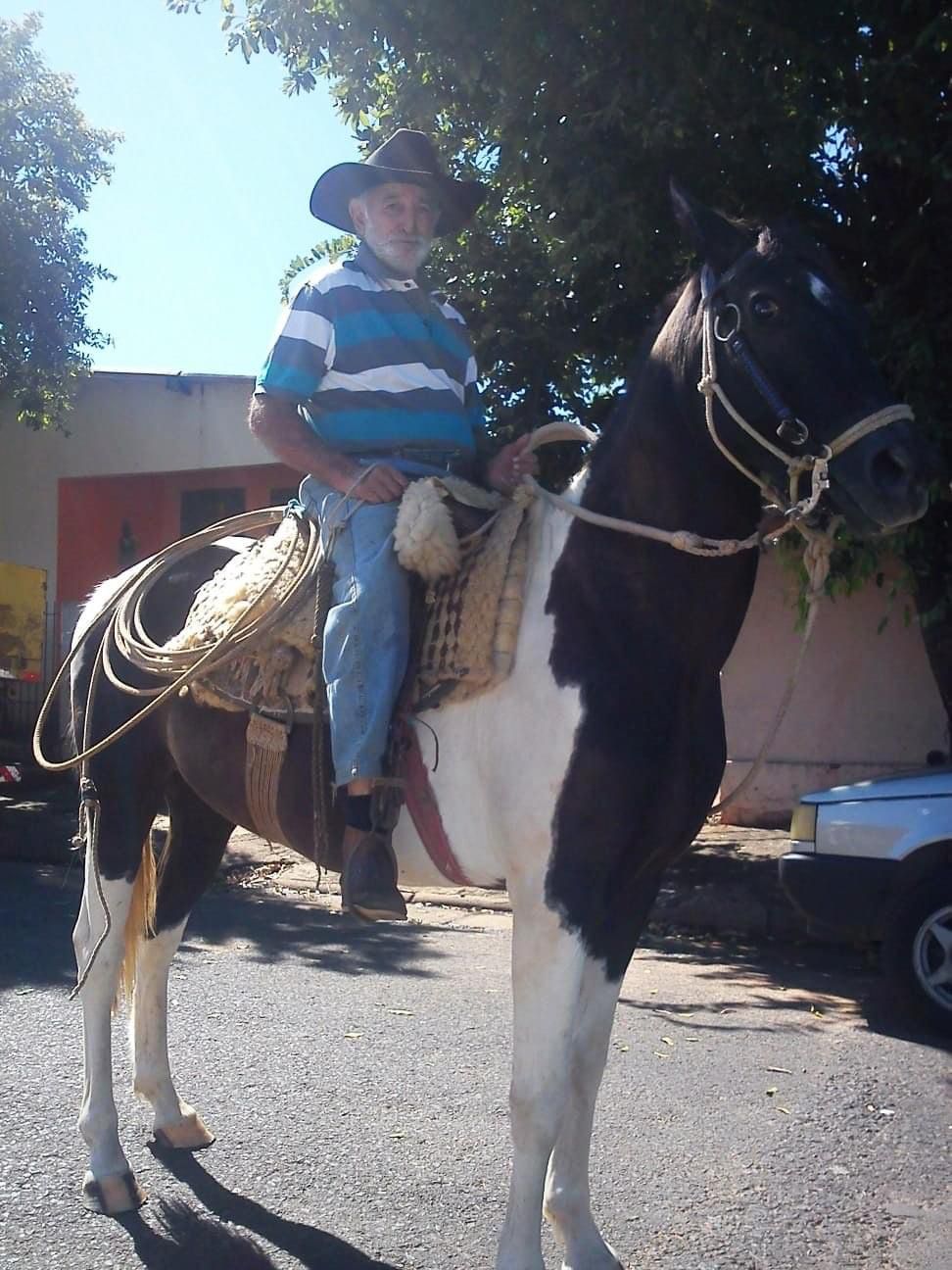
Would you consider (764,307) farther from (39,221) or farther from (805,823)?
(39,221)

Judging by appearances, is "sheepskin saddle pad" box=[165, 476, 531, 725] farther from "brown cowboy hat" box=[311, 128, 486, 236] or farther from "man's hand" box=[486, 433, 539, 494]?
"brown cowboy hat" box=[311, 128, 486, 236]

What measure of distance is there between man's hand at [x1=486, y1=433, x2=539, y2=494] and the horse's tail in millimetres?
1729

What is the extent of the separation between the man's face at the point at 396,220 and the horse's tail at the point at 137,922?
6.79 ft

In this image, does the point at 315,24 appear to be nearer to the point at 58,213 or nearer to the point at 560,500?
the point at 560,500

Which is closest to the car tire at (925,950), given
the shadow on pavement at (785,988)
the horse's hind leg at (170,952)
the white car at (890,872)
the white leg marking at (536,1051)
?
the white car at (890,872)

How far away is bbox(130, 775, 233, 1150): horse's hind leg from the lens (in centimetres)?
421

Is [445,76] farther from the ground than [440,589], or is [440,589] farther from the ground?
[445,76]

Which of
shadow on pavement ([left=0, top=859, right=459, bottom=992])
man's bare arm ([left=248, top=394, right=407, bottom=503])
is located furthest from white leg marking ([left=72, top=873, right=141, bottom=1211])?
shadow on pavement ([left=0, top=859, right=459, bottom=992])

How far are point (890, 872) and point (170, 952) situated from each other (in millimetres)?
3608

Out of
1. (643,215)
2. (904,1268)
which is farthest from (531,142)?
(904,1268)

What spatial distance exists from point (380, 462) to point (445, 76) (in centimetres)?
518

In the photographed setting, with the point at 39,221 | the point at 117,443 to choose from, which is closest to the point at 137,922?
the point at 39,221

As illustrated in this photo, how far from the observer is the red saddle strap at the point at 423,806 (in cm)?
326

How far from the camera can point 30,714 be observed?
1592 cm
